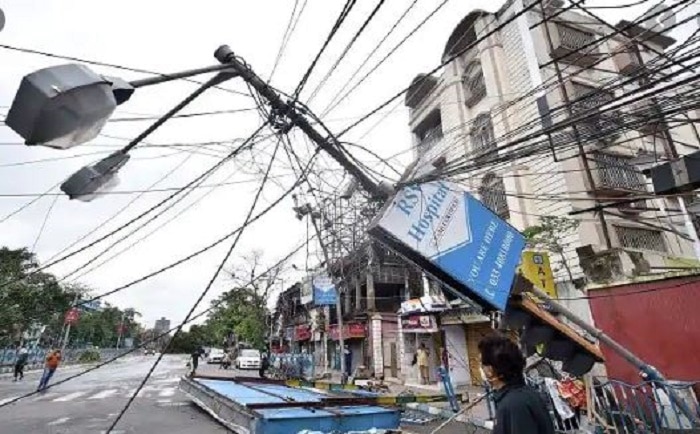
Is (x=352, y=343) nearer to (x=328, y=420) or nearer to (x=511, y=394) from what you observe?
(x=328, y=420)

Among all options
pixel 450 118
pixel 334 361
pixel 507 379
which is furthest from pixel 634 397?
pixel 334 361

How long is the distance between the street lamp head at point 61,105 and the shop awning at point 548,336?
185 inches

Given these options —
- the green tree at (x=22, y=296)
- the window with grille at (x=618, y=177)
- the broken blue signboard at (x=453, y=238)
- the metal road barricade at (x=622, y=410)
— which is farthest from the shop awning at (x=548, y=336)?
the green tree at (x=22, y=296)

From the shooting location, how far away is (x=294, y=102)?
5.11 m

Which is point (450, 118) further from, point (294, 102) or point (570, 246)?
point (294, 102)

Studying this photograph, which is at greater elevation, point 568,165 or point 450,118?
point 450,118

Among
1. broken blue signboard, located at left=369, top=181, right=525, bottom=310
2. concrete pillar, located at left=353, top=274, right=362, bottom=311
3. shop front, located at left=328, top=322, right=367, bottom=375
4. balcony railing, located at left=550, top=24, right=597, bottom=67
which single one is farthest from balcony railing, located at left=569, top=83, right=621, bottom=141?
concrete pillar, located at left=353, top=274, right=362, bottom=311

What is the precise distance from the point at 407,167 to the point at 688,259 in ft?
46.2

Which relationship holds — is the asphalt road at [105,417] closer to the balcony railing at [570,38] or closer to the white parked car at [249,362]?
the balcony railing at [570,38]

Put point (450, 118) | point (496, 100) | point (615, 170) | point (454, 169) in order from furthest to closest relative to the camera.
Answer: point (450, 118) < point (496, 100) < point (615, 170) < point (454, 169)

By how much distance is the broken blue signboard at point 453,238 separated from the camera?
438cm

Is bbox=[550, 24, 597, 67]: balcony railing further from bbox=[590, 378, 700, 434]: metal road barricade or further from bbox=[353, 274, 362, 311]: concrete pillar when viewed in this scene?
bbox=[353, 274, 362, 311]: concrete pillar

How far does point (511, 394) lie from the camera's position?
2568mm

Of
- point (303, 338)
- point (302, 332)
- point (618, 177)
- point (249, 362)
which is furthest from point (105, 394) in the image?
point (302, 332)
